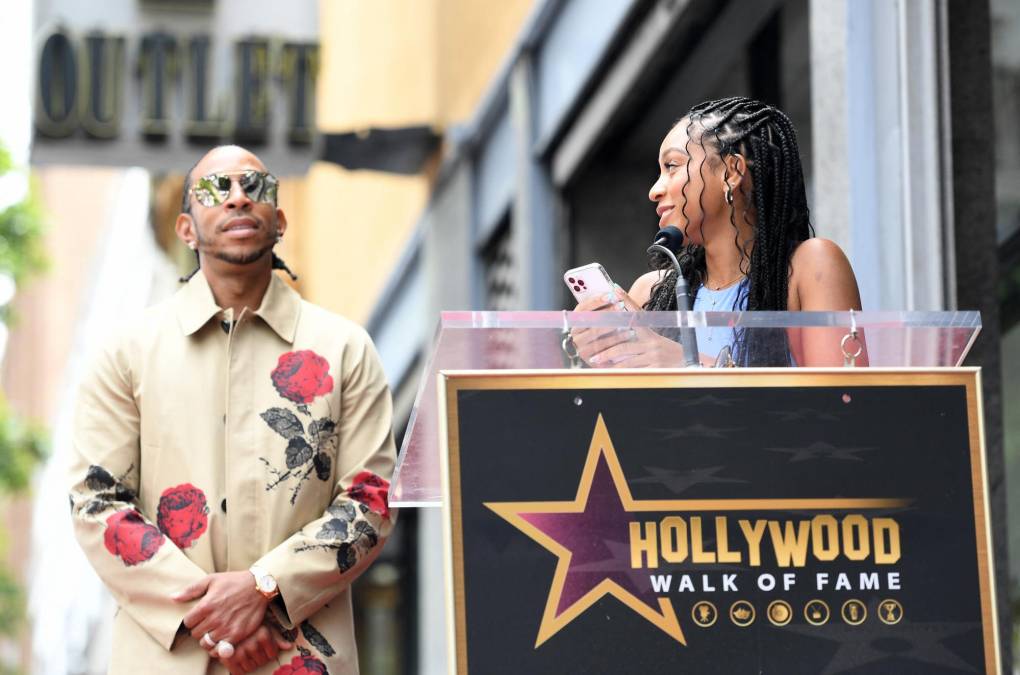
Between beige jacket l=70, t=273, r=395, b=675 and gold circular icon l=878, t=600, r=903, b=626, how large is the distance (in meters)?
1.38

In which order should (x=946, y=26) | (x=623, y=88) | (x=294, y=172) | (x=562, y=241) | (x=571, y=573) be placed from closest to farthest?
(x=571, y=573) < (x=946, y=26) < (x=623, y=88) < (x=562, y=241) < (x=294, y=172)

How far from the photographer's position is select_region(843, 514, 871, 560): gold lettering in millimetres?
3152

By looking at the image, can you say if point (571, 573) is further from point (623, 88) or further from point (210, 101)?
point (210, 101)

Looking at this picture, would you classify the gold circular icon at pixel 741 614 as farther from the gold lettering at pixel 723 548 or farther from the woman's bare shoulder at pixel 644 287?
the woman's bare shoulder at pixel 644 287

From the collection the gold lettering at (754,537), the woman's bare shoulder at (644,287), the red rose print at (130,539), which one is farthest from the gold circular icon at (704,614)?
the red rose print at (130,539)

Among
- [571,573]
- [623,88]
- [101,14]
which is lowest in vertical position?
[571,573]

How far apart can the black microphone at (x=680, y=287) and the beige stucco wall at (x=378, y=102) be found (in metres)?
8.16

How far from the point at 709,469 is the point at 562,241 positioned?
770 centimetres

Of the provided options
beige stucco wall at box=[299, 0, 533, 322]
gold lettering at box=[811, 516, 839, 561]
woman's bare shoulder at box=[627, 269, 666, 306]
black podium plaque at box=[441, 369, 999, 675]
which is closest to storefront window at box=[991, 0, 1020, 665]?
woman's bare shoulder at box=[627, 269, 666, 306]

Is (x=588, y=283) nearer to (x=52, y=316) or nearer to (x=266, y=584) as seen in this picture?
(x=266, y=584)

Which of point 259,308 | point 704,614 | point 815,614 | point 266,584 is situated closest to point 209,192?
point 259,308

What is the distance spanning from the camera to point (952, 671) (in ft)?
10.2

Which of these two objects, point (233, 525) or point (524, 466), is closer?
point (524, 466)

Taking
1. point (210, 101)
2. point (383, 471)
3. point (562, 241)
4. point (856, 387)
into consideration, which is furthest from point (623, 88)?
point (856, 387)
